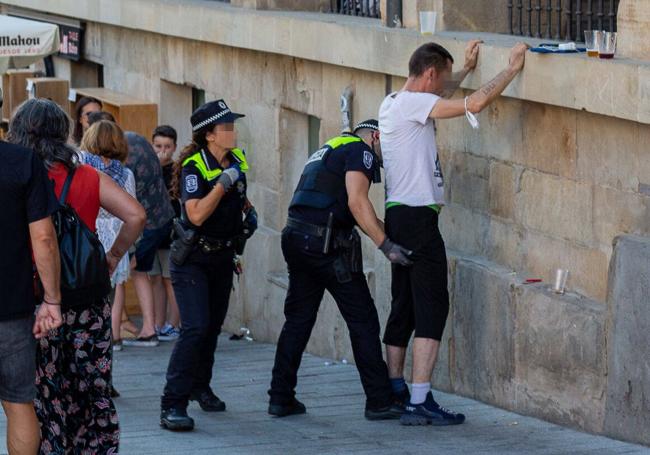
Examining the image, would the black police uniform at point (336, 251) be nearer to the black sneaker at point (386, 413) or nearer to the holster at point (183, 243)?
the black sneaker at point (386, 413)

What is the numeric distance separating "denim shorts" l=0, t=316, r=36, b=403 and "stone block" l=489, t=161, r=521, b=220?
3.11m

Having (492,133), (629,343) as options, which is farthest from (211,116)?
(629,343)

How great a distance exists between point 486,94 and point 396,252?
3.05 feet

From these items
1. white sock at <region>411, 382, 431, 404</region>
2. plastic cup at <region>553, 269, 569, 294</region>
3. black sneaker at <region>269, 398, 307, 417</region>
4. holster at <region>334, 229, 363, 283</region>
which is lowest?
black sneaker at <region>269, 398, 307, 417</region>

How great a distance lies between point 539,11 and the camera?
833 cm

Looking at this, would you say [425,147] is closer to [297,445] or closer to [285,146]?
[297,445]

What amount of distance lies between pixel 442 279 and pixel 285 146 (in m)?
3.78

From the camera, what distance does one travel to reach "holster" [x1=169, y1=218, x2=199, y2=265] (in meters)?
7.47

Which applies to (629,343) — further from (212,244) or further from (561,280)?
(212,244)

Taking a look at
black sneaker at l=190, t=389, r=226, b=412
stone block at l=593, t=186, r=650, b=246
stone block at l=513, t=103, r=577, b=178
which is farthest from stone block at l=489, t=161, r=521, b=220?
black sneaker at l=190, t=389, r=226, b=412

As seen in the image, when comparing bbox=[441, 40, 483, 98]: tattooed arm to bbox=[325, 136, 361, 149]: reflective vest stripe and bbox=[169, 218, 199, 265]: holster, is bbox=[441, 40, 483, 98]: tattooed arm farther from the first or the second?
bbox=[169, 218, 199, 265]: holster

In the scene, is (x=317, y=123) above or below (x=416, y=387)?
above

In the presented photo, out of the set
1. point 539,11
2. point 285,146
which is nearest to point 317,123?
point 285,146

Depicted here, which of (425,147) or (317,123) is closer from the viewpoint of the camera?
(425,147)
